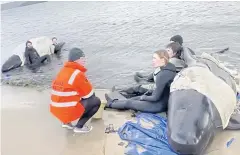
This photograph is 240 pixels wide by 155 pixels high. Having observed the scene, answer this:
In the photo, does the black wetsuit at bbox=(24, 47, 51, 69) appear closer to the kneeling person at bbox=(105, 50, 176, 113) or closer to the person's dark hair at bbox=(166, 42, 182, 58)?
the person's dark hair at bbox=(166, 42, 182, 58)

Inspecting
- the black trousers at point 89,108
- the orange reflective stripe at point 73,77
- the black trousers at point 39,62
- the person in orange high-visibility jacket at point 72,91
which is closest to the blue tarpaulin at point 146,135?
the black trousers at point 89,108

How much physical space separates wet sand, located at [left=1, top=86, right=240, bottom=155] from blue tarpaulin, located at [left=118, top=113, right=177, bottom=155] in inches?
7.5

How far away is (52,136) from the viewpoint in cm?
662

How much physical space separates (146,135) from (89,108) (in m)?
1.11

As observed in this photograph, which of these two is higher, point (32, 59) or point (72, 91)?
point (72, 91)

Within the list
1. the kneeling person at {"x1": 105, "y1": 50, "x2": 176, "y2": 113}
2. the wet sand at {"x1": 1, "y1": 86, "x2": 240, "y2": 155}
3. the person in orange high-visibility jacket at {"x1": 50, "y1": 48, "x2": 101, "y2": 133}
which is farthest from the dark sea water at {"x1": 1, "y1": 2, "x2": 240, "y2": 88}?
the person in orange high-visibility jacket at {"x1": 50, "y1": 48, "x2": 101, "y2": 133}

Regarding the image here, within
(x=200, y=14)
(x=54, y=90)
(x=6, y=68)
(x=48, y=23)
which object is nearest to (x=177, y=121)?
(x=54, y=90)

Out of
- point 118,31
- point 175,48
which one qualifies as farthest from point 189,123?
point 118,31

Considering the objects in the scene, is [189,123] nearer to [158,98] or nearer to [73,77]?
[158,98]

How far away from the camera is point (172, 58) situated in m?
8.60

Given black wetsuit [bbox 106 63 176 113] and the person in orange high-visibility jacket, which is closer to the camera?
the person in orange high-visibility jacket

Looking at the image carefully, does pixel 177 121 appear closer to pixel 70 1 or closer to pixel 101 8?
pixel 101 8

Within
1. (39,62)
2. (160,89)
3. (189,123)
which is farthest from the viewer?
(39,62)

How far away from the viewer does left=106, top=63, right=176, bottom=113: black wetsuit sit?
271 inches
